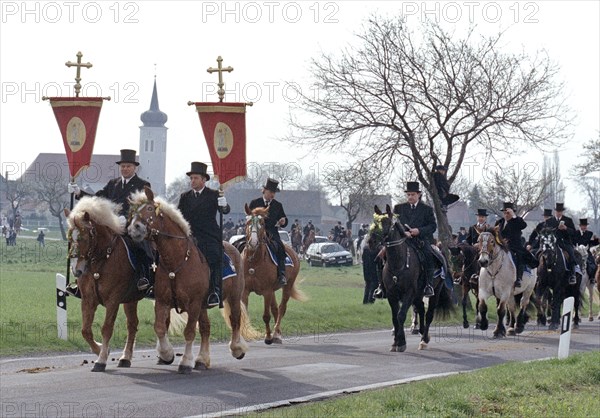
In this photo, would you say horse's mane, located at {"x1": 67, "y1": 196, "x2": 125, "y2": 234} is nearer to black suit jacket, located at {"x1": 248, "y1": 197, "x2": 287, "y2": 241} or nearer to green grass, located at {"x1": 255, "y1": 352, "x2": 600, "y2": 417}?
green grass, located at {"x1": 255, "y1": 352, "x2": 600, "y2": 417}

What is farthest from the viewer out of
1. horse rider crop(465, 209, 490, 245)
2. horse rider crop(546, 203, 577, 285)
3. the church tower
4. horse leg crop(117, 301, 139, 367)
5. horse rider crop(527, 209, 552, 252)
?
the church tower

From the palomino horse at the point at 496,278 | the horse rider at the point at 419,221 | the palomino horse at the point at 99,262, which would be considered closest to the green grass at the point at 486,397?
the palomino horse at the point at 99,262

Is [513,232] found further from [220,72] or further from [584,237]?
[220,72]

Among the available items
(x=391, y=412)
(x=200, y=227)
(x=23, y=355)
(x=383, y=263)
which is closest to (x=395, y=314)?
(x=383, y=263)

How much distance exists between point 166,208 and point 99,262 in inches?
43.0

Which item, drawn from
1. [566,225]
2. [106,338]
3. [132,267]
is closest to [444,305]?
[566,225]

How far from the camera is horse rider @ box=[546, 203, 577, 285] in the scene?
84.4 feet

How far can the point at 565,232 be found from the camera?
2583 centimetres

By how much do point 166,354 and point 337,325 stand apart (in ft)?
34.0

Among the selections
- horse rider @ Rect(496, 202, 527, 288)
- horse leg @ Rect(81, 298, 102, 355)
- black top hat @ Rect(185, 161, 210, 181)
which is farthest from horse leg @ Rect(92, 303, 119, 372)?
horse rider @ Rect(496, 202, 527, 288)

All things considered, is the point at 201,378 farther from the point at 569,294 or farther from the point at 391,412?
the point at 569,294

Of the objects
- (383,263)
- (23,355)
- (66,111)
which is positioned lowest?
(23,355)

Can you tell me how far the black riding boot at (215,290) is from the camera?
14750 mm

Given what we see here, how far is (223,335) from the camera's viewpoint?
21.1 meters
